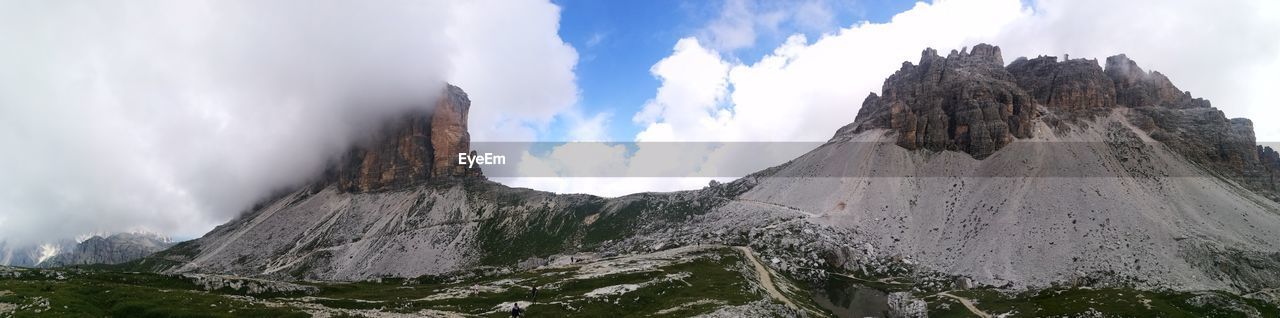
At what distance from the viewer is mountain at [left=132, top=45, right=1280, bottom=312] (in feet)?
382

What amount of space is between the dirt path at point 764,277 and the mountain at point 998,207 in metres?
3.71

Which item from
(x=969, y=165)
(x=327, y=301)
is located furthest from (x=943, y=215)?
(x=327, y=301)

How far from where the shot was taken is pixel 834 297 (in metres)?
108

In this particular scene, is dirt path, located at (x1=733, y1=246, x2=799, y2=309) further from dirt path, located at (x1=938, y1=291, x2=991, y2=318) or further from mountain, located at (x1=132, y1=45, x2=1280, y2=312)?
dirt path, located at (x1=938, y1=291, x2=991, y2=318)

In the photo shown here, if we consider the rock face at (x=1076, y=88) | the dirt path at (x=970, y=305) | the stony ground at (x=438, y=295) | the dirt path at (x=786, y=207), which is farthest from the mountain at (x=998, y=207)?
the stony ground at (x=438, y=295)

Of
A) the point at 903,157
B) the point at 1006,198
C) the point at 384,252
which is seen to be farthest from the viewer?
the point at 384,252

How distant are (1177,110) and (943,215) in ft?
325

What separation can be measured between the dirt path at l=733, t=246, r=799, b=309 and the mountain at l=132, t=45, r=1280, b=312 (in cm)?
371

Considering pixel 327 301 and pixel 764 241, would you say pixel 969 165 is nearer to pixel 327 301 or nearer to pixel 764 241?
pixel 764 241

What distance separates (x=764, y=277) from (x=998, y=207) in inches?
3031

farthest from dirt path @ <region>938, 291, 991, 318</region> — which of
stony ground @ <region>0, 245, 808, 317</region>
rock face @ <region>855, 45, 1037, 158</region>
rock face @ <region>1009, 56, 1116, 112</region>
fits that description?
rock face @ <region>1009, 56, 1116, 112</region>

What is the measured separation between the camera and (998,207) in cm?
14550

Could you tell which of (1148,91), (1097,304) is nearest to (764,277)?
(1097,304)

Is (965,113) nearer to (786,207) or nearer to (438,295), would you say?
(786,207)
